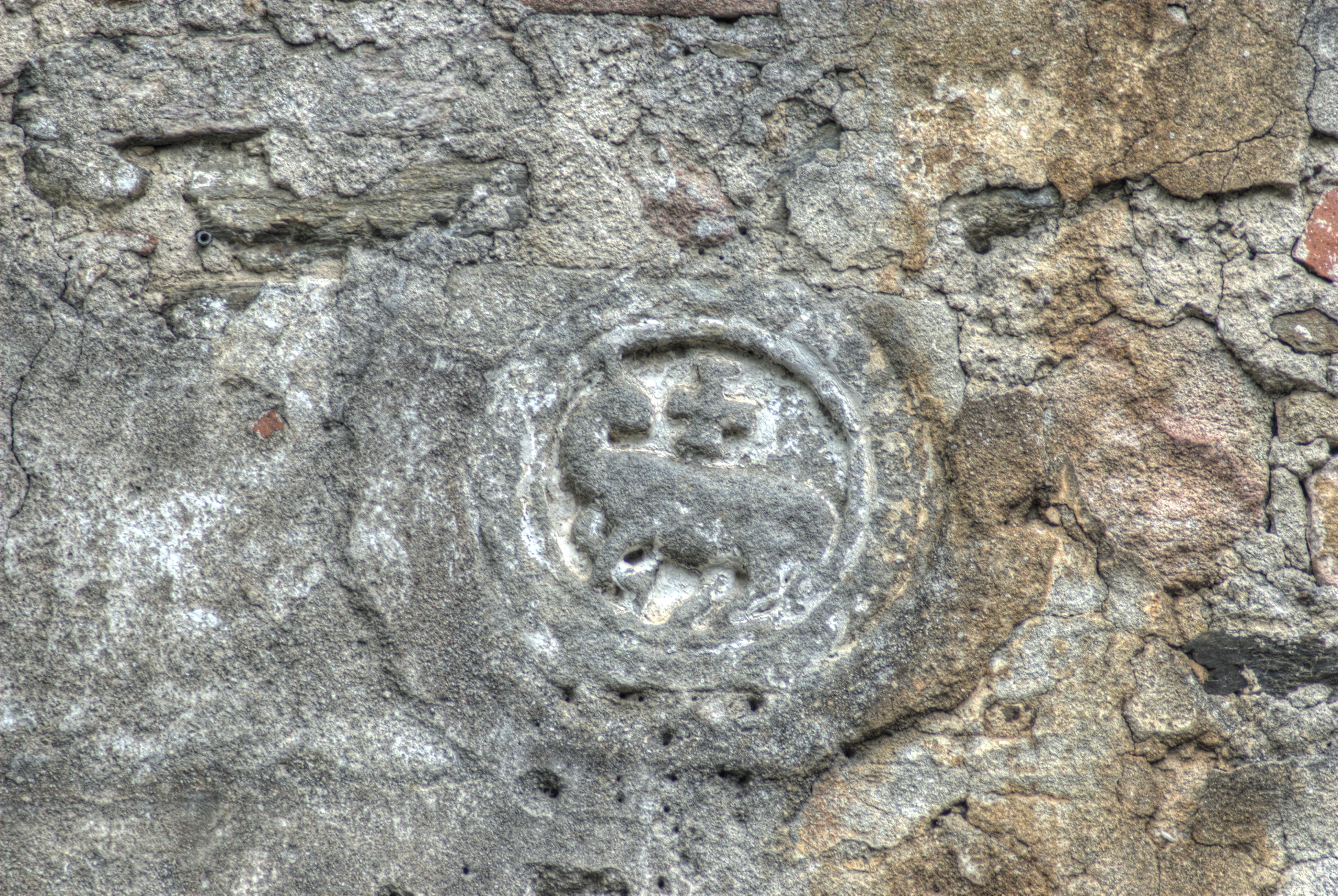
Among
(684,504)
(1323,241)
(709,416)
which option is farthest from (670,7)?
(1323,241)

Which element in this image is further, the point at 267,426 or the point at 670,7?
the point at 670,7

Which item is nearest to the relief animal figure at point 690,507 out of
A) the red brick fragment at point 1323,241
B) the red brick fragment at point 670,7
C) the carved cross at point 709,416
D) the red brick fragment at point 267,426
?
the carved cross at point 709,416

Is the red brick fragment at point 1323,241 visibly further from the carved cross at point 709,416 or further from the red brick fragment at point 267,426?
the red brick fragment at point 267,426

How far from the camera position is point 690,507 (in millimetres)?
1683

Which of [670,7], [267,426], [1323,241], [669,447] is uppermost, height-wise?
[670,7]

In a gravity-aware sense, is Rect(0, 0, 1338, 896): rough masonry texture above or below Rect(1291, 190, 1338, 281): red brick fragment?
below

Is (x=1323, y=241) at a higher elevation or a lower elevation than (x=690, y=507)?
higher

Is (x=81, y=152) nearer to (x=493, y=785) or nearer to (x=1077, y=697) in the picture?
(x=493, y=785)

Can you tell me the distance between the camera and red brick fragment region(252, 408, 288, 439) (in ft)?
5.55

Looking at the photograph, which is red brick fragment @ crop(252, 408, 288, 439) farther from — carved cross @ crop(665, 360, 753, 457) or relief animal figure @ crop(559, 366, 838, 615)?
carved cross @ crop(665, 360, 753, 457)

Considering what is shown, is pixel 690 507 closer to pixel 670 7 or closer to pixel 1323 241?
pixel 670 7

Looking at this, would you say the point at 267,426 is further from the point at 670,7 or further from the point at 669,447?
the point at 670,7

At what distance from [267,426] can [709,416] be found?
2.45ft

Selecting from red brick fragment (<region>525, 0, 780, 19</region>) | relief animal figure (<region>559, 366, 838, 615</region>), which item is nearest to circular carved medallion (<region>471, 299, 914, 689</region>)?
relief animal figure (<region>559, 366, 838, 615</region>)
